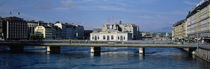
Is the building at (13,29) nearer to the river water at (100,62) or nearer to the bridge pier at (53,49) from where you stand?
the bridge pier at (53,49)

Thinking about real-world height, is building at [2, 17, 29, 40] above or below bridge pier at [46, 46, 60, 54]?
above

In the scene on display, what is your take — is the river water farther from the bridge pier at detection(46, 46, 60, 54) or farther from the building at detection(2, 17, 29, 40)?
the building at detection(2, 17, 29, 40)

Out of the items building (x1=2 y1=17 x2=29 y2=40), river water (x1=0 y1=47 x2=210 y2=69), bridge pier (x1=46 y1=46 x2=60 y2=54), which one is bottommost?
river water (x1=0 y1=47 x2=210 y2=69)

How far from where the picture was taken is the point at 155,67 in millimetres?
57594

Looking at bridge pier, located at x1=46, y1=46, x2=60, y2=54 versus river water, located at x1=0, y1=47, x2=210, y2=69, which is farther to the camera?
bridge pier, located at x1=46, y1=46, x2=60, y2=54

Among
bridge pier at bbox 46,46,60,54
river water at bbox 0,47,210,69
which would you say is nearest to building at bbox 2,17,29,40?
bridge pier at bbox 46,46,60,54

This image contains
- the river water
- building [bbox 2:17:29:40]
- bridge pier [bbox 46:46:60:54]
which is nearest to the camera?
the river water

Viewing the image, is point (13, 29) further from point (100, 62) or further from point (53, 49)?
point (100, 62)

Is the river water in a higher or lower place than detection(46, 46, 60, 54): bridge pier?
lower

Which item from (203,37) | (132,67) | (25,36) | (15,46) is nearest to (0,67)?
(132,67)

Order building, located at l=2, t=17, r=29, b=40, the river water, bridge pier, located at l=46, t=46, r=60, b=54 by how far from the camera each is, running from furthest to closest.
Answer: building, located at l=2, t=17, r=29, b=40 → bridge pier, located at l=46, t=46, r=60, b=54 → the river water

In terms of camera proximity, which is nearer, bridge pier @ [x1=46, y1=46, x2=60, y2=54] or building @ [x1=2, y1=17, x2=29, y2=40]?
bridge pier @ [x1=46, y1=46, x2=60, y2=54]

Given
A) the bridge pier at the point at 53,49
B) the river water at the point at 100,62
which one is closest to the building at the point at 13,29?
the bridge pier at the point at 53,49

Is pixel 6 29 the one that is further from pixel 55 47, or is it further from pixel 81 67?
pixel 81 67
